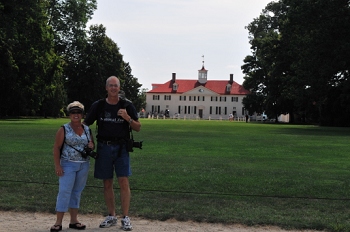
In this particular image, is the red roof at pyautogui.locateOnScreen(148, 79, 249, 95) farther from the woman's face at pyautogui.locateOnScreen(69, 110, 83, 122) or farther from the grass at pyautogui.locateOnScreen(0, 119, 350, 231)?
the woman's face at pyautogui.locateOnScreen(69, 110, 83, 122)

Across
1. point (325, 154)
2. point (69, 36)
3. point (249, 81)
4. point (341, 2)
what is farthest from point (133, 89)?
point (325, 154)

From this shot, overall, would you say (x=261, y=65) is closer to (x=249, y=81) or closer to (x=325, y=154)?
(x=249, y=81)

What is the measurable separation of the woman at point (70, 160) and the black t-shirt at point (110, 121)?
25 cm

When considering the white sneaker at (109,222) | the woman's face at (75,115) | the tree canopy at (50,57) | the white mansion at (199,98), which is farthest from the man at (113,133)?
the white mansion at (199,98)

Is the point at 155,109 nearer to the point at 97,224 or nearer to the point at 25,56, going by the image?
the point at 25,56

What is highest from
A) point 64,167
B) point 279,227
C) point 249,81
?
point 249,81

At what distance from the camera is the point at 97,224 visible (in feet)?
26.5

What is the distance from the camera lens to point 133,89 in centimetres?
12169

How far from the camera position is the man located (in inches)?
306

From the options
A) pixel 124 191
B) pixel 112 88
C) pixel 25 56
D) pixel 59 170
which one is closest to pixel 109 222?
pixel 124 191

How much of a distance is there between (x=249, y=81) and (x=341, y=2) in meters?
42.5

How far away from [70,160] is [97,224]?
118 centimetres

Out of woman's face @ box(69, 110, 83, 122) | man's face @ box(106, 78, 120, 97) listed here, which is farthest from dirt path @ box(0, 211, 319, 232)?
man's face @ box(106, 78, 120, 97)

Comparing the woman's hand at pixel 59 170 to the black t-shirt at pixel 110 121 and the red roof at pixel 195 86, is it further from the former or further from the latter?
the red roof at pixel 195 86
